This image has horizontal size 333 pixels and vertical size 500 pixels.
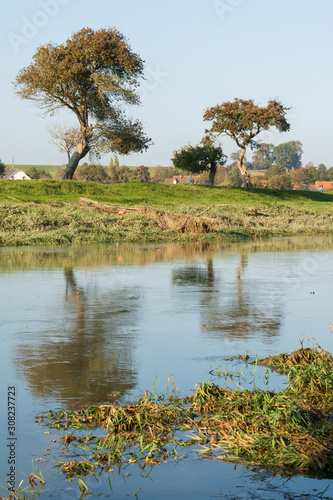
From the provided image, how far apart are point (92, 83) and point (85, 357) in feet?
163

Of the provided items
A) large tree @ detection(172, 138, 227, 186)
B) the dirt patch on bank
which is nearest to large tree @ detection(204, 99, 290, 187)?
large tree @ detection(172, 138, 227, 186)

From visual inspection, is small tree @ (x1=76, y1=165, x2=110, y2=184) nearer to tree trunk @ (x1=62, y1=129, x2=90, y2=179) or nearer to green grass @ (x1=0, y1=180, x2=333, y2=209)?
green grass @ (x1=0, y1=180, x2=333, y2=209)

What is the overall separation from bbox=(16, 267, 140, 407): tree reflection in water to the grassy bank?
15.2 metres

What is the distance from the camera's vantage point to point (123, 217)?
32.7 metres

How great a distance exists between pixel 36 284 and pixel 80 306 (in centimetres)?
308

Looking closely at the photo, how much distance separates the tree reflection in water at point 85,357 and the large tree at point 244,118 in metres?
62.9

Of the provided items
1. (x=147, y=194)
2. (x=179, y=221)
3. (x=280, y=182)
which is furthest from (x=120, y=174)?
(x=179, y=221)

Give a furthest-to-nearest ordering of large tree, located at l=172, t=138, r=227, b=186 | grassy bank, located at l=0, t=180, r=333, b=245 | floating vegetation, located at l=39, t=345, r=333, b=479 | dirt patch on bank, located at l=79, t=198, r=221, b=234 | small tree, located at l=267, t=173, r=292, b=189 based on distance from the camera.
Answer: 1. small tree, located at l=267, t=173, r=292, b=189
2. large tree, located at l=172, t=138, r=227, b=186
3. dirt patch on bank, located at l=79, t=198, r=221, b=234
4. grassy bank, located at l=0, t=180, r=333, b=245
5. floating vegetation, located at l=39, t=345, r=333, b=479

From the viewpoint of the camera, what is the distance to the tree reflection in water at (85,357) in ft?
21.9

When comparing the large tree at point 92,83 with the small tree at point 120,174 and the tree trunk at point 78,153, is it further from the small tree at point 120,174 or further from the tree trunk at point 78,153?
the small tree at point 120,174

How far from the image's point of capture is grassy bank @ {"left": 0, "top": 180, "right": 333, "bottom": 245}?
28391 millimetres

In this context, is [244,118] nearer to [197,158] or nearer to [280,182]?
[197,158]

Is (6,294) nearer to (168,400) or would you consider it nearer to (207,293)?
(207,293)

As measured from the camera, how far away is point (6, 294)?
12961 millimetres
